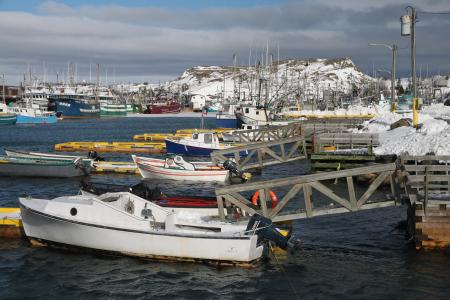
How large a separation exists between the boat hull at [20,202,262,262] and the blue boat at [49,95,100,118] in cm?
14972

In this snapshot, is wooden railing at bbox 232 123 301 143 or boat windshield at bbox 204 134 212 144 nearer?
boat windshield at bbox 204 134 212 144

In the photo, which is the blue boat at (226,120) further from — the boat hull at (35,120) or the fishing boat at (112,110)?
the fishing boat at (112,110)

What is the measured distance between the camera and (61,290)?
1574 centimetres

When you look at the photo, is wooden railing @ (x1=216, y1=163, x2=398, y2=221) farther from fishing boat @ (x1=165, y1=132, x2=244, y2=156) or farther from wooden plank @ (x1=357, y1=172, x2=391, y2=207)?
fishing boat @ (x1=165, y1=132, x2=244, y2=156)

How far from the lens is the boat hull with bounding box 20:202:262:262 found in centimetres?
1670

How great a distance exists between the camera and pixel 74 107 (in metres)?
165

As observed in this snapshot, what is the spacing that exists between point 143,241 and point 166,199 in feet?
13.0

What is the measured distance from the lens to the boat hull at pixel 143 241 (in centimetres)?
1670

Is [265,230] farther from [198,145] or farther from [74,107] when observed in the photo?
[74,107]

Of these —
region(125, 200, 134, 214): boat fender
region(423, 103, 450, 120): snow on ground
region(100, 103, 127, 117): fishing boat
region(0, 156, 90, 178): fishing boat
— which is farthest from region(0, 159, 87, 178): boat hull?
region(100, 103, 127, 117): fishing boat

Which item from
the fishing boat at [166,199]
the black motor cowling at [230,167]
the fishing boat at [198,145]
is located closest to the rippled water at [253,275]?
the fishing boat at [166,199]

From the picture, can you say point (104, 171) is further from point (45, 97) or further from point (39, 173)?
point (45, 97)

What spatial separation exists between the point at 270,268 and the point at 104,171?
24822 millimetres

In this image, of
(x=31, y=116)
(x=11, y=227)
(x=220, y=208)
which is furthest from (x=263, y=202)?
(x=31, y=116)
